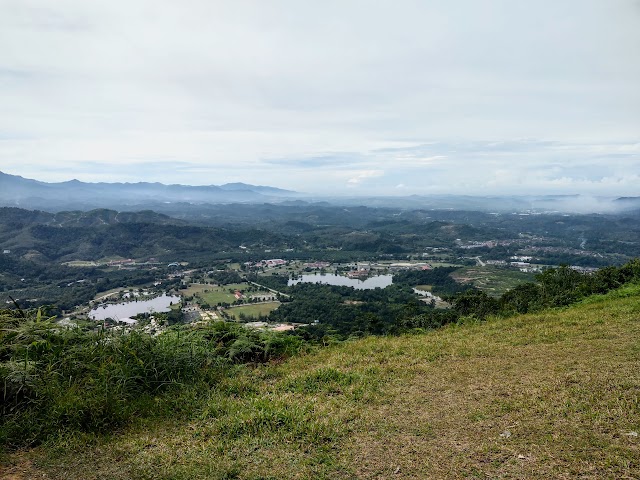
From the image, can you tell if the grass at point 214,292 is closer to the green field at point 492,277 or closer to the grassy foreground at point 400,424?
the green field at point 492,277

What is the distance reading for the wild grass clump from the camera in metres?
4.04

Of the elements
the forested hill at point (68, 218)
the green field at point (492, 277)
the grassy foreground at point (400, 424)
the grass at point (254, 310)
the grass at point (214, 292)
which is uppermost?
the forested hill at point (68, 218)

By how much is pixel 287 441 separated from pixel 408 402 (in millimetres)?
1518

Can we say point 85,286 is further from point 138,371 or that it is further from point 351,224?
point 351,224

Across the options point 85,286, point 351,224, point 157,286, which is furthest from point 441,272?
point 351,224

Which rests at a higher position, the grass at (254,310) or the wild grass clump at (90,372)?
the wild grass clump at (90,372)

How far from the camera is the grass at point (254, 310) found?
91.0 feet

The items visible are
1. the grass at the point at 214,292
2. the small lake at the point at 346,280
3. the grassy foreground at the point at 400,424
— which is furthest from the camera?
the small lake at the point at 346,280

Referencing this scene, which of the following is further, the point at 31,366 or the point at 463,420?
the point at 31,366

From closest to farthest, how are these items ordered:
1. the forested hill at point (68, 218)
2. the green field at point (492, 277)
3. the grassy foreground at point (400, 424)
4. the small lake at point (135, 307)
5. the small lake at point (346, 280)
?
1. the grassy foreground at point (400, 424)
2. the small lake at point (135, 307)
3. the green field at point (492, 277)
4. the small lake at point (346, 280)
5. the forested hill at point (68, 218)

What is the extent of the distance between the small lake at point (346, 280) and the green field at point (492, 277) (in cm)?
786

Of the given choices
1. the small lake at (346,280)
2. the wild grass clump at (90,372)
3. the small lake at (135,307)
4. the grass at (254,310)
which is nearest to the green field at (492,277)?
the small lake at (346,280)

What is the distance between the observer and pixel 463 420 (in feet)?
12.9

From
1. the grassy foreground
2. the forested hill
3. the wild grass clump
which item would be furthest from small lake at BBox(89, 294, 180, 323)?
the forested hill
